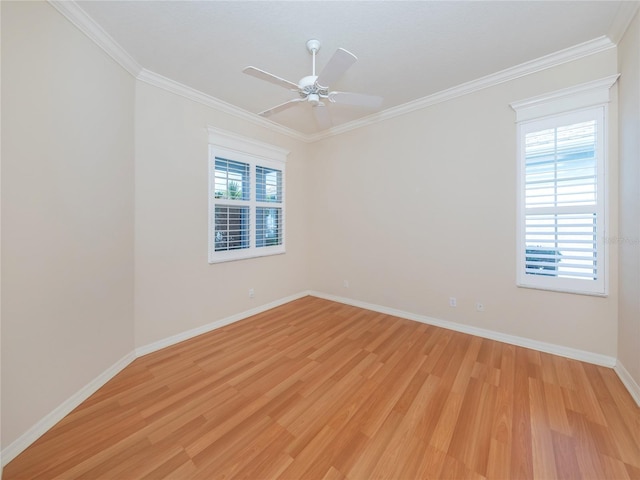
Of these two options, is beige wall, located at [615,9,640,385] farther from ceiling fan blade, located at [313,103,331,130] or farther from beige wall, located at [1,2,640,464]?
ceiling fan blade, located at [313,103,331,130]

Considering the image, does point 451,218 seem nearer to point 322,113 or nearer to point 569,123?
point 569,123

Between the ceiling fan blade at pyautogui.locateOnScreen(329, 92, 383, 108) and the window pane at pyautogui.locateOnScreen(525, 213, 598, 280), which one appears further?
the window pane at pyautogui.locateOnScreen(525, 213, 598, 280)

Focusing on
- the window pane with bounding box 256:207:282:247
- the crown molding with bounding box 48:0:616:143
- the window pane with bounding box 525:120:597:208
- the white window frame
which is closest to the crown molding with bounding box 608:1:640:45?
the crown molding with bounding box 48:0:616:143

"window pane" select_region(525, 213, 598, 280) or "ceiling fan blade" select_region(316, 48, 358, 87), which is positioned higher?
"ceiling fan blade" select_region(316, 48, 358, 87)

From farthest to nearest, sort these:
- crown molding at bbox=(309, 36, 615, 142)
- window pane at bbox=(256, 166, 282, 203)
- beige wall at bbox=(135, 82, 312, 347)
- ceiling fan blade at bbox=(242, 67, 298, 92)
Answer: window pane at bbox=(256, 166, 282, 203) < beige wall at bbox=(135, 82, 312, 347) < crown molding at bbox=(309, 36, 615, 142) < ceiling fan blade at bbox=(242, 67, 298, 92)

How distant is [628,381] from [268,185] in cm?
439

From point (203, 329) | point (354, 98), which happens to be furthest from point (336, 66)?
point (203, 329)

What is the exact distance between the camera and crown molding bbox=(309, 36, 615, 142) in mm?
2268

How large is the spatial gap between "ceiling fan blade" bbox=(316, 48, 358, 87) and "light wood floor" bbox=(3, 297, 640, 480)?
8.27 feet

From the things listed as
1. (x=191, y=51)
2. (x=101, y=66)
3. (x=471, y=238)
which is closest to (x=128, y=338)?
(x=101, y=66)

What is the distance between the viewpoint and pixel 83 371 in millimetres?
1916

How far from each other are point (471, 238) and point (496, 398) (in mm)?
1725

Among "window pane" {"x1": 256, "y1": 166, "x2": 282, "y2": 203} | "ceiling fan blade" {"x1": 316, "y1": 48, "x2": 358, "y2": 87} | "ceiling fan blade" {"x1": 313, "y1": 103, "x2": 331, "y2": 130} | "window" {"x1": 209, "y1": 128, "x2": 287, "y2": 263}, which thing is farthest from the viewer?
"window pane" {"x1": 256, "y1": 166, "x2": 282, "y2": 203}

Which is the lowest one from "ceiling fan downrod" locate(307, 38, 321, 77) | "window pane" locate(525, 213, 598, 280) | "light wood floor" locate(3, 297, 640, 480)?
"light wood floor" locate(3, 297, 640, 480)
